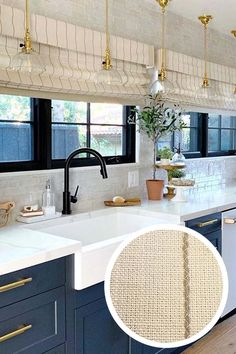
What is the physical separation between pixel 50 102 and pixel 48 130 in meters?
0.17

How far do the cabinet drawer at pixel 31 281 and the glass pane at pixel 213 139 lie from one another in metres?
2.72

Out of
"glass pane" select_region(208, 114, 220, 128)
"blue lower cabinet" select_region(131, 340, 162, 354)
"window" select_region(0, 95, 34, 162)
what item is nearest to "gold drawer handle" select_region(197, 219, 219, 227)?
"blue lower cabinet" select_region(131, 340, 162, 354)

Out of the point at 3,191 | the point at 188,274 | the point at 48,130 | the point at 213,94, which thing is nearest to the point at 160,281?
the point at 188,274

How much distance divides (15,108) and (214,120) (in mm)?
2403

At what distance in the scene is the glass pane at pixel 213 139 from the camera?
4.12 meters

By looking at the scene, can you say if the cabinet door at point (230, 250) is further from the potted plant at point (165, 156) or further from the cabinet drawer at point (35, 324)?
the cabinet drawer at point (35, 324)

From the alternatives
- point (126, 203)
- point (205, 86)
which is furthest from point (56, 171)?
point (205, 86)

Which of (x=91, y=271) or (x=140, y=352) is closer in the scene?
(x=91, y=271)

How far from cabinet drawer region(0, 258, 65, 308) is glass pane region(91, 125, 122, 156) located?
1.31 m

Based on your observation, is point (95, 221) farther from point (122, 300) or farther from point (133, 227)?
point (122, 300)

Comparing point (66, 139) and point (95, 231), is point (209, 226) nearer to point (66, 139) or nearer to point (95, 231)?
point (95, 231)

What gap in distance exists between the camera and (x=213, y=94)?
345 cm

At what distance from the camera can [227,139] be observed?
14.6 feet

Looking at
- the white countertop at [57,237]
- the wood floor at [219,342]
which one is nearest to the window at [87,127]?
the white countertop at [57,237]
